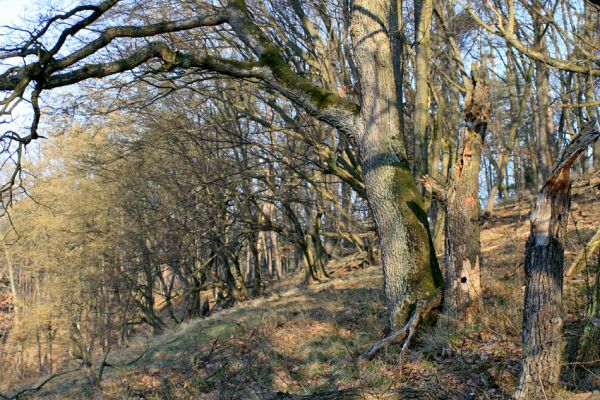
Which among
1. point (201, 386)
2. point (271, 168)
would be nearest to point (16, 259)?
point (271, 168)

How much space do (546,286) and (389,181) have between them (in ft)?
10.4

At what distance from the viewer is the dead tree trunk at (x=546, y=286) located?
3.98 m

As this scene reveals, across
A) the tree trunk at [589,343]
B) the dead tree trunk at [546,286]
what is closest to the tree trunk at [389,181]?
the tree trunk at [589,343]

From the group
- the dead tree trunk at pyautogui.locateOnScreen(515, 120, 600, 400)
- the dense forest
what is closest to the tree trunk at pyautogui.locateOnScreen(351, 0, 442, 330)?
the dense forest

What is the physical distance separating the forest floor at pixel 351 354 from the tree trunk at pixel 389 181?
2.27 ft

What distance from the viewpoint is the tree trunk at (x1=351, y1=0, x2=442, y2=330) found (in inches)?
272

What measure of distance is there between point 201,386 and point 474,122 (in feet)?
17.4

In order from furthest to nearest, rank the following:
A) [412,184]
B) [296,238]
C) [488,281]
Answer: [296,238]
[488,281]
[412,184]

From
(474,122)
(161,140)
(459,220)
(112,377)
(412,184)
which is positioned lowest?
(112,377)

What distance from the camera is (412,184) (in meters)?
7.19

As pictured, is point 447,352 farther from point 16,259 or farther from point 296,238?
point 16,259

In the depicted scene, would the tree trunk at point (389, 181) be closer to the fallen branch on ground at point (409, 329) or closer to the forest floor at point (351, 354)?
the fallen branch on ground at point (409, 329)

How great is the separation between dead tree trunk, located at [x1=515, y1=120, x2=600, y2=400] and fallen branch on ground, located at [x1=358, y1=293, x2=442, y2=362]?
2.46 meters

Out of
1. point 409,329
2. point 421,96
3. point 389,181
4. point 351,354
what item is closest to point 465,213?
point 389,181
